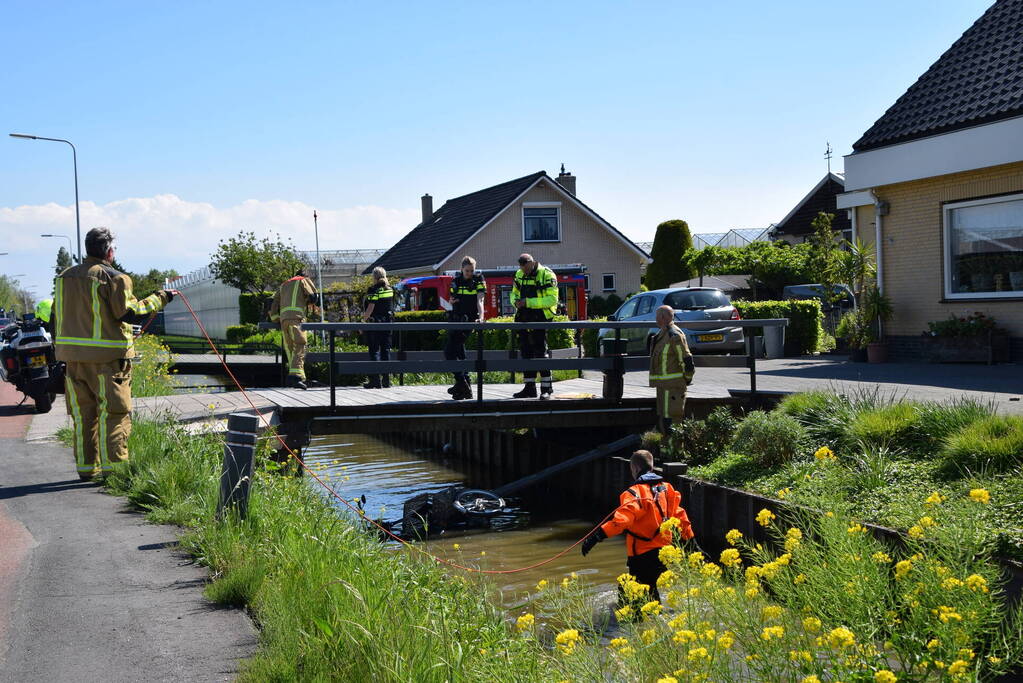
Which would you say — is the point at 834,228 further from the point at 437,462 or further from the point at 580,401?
the point at 580,401

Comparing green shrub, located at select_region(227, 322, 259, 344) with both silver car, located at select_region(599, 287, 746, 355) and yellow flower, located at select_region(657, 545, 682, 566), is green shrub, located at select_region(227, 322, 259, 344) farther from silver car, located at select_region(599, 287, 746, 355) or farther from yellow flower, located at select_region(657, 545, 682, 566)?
yellow flower, located at select_region(657, 545, 682, 566)

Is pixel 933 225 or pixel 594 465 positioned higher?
pixel 933 225

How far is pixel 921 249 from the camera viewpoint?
62.0ft

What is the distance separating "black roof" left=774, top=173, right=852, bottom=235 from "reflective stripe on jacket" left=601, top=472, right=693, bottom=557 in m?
41.8

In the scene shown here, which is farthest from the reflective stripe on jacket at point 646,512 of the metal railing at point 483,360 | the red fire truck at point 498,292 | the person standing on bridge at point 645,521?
the red fire truck at point 498,292

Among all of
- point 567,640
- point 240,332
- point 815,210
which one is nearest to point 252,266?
point 240,332

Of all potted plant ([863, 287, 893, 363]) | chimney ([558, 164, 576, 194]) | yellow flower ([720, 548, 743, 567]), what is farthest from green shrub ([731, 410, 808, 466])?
chimney ([558, 164, 576, 194])

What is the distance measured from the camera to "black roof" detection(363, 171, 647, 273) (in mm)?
42938

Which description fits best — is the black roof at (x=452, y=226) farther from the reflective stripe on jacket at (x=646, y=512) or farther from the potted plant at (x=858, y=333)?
the reflective stripe on jacket at (x=646, y=512)

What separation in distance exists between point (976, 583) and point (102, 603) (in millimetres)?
4206

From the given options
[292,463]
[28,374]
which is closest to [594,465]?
[292,463]

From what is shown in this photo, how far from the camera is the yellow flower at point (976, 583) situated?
4.15 m

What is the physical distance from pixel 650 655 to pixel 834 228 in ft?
154

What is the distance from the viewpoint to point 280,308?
14766 millimetres
